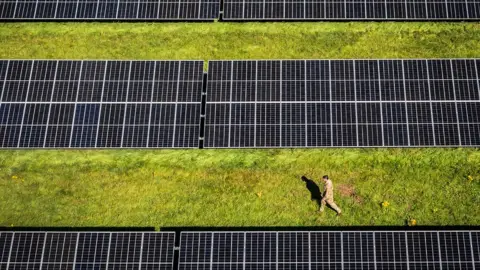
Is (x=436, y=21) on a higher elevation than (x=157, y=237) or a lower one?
higher

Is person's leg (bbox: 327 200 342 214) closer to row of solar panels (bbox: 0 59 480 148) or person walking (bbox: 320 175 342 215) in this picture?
person walking (bbox: 320 175 342 215)

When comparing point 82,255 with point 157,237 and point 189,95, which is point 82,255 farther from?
point 189,95

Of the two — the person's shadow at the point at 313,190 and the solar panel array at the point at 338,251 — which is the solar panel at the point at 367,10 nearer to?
the person's shadow at the point at 313,190

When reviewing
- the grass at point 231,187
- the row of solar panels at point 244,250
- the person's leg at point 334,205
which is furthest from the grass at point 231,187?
the row of solar panels at point 244,250

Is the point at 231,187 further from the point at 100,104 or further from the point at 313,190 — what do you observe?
the point at 100,104

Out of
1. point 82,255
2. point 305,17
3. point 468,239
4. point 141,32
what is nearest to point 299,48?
point 305,17

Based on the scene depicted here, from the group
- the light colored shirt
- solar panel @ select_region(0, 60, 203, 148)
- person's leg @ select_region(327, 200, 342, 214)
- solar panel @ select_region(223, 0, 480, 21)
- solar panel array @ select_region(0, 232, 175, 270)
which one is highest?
solar panel @ select_region(223, 0, 480, 21)

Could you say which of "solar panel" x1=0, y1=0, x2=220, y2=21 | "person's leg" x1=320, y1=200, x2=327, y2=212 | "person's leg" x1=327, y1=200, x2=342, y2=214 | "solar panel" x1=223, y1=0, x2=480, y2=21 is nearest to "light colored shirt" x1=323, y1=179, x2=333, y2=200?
"person's leg" x1=327, y1=200, x2=342, y2=214
